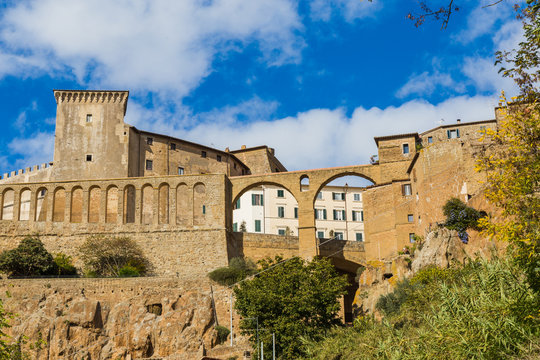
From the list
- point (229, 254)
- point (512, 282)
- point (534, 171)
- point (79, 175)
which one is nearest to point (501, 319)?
point (512, 282)

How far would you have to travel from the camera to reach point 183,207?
51.2 metres

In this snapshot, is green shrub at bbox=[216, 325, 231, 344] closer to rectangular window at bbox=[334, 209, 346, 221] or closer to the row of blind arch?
the row of blind arch

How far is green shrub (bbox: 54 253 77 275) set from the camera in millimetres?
39938

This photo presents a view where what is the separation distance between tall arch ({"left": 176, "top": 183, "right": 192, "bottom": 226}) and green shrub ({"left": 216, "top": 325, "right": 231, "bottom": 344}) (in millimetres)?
15639

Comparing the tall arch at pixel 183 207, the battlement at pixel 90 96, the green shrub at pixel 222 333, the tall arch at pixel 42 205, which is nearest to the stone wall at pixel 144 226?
the tall arch at pixel 42 205

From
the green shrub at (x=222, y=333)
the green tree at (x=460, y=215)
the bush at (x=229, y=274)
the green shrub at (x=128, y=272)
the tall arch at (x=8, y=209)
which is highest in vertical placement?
the tall arch at (x=8, y=209)

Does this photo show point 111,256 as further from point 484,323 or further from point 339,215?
point 484,323

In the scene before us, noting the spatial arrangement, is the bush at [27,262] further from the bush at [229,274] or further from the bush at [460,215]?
the bush at [460,215]

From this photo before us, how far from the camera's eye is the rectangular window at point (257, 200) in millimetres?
60438

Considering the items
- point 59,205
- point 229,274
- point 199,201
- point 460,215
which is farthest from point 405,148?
point 59,205

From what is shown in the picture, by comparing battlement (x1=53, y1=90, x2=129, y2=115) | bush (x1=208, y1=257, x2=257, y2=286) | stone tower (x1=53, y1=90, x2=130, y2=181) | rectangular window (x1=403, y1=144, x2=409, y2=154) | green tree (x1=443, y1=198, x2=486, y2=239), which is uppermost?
battlement (x1=53, y1=90, x2=129, y2=115)

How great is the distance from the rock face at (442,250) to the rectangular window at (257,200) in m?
30.5

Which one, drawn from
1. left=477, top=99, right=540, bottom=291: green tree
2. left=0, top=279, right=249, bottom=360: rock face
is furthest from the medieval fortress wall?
left=477, top=99, right=540, bottom=291: green tree

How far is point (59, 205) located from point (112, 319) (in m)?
15.2
